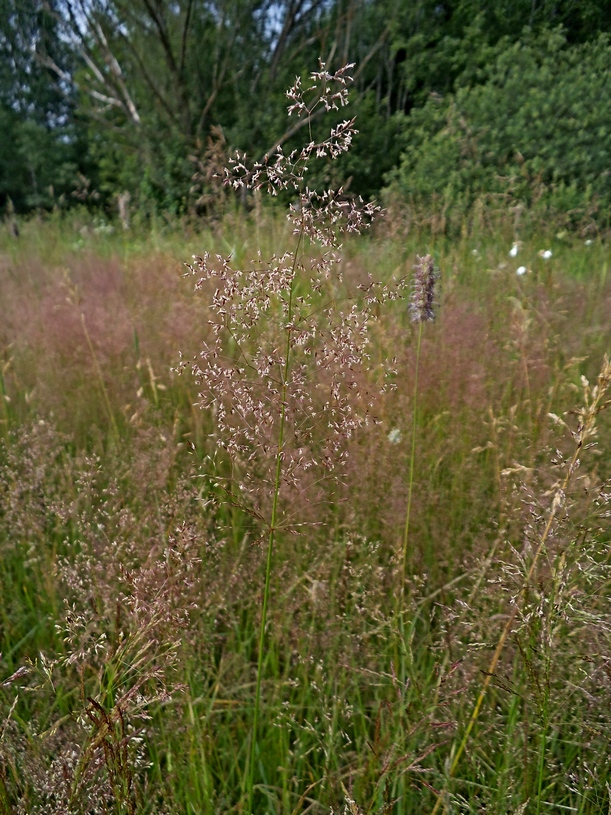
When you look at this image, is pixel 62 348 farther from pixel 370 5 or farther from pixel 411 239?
pixel 370 5

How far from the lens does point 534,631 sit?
0.81m

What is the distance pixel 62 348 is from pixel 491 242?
9.01ft

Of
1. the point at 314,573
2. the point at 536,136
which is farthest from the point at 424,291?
the point at 536,136

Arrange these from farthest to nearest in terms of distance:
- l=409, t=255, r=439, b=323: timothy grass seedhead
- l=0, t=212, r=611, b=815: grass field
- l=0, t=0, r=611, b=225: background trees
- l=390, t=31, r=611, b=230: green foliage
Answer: l=0, t=0, r=611, b=225: background trees
l=390, t=31, r=611, b=230: green foliage
l=409, t=255, r=439, b=323: timothy grass seedhead
l=0, t=212, r=611, b=815: grass field

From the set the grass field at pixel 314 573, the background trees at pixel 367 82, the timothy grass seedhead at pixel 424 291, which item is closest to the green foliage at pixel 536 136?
the background trees at pixel 367 82

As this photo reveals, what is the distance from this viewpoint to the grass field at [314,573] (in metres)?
0.86

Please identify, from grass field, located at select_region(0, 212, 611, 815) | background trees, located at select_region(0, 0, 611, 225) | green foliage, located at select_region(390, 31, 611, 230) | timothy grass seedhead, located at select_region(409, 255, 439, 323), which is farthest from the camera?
background trees, located at select_region(0, 0, 611, 225)

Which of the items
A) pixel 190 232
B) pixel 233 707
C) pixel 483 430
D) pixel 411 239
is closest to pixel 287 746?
pixel 233 707

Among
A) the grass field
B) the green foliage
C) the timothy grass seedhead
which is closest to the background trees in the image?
the green foliage

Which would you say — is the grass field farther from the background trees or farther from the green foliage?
the green foliage

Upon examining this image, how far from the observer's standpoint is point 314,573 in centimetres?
135

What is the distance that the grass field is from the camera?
86 centimetres

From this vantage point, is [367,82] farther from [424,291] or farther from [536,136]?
[424,291]

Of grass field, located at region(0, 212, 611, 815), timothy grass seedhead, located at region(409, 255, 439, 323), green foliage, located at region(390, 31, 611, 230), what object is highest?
green foliage, located at region(390, 31, 611, 230)
